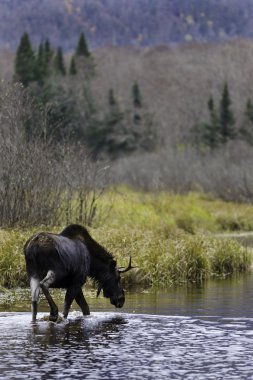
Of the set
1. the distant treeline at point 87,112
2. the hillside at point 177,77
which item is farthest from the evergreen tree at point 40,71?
the hillside at point 177,77

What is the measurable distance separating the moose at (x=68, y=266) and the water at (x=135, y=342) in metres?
0.34

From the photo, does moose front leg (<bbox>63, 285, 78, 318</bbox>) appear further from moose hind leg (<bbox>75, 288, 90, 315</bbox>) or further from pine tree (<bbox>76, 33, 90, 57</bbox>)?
pine tree (<bbox>76, 33, 90, 57</bbox>)

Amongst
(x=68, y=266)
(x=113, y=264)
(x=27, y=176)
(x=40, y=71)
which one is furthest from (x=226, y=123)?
(x=68, y=266)

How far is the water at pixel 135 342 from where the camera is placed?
443 inches

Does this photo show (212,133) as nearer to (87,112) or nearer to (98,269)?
(87,112)

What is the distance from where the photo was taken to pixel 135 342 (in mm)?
13000

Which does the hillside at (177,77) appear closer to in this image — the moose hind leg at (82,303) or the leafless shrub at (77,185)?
the leafless shrub at (77,185)

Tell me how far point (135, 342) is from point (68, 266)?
2032 mm

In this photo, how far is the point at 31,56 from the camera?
76875 mm

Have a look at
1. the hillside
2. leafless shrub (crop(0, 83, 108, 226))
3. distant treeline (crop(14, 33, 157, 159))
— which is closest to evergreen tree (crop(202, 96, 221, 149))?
distant treeline (crop(14, 33, 157, 159))

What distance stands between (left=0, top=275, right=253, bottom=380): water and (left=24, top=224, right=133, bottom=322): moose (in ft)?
1.11

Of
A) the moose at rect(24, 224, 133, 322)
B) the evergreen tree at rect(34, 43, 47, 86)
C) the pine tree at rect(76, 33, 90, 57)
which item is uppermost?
the pine tree at rect(76, 33, 90, 57)

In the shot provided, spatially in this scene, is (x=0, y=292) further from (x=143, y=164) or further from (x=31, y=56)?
(x=31, y=56)

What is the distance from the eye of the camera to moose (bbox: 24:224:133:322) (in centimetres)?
1423
